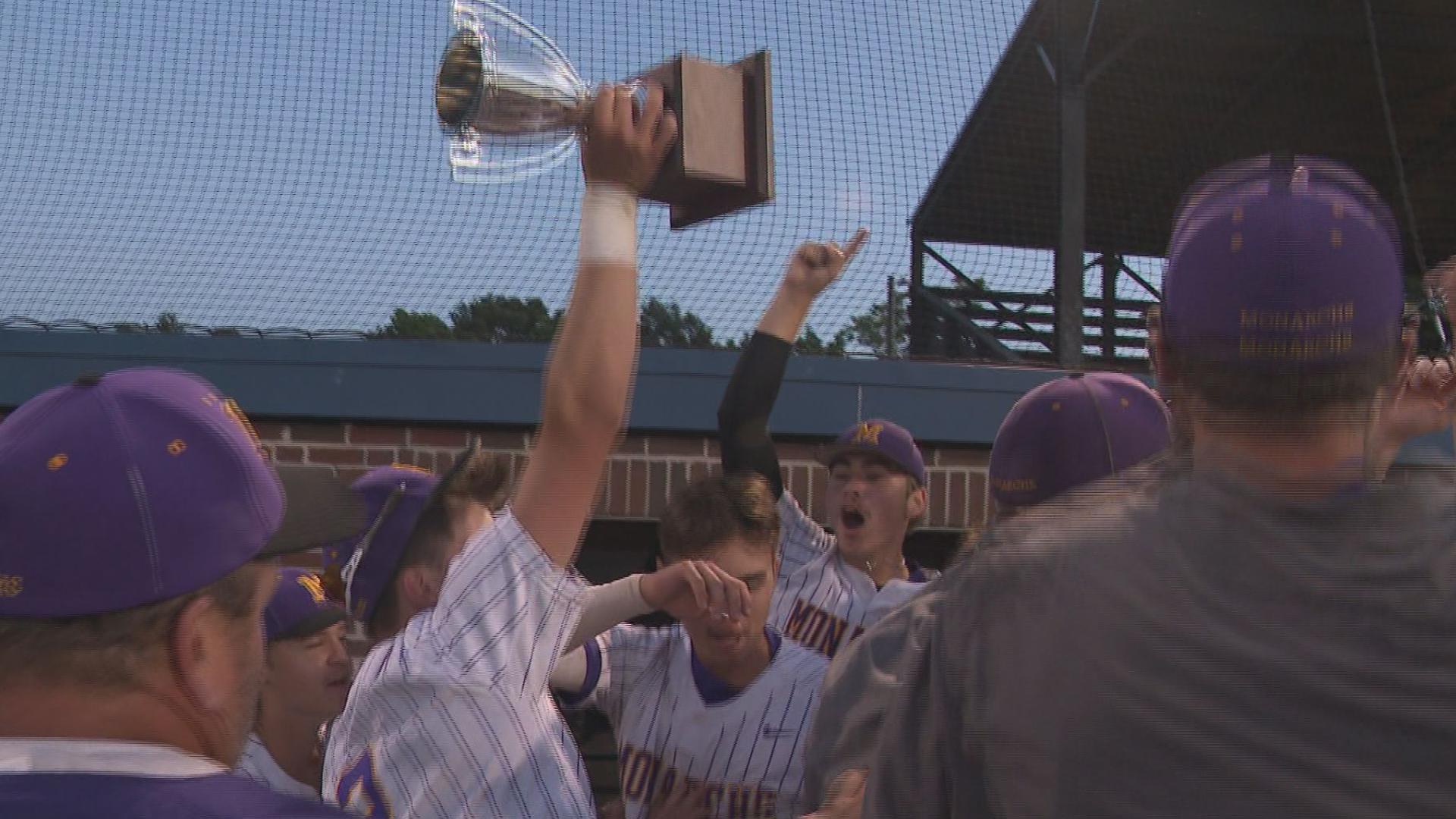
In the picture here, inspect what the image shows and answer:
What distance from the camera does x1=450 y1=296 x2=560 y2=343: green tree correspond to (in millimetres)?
4434

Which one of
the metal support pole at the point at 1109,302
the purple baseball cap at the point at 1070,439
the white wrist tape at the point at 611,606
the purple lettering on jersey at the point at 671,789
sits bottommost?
the purple lettering on jersey at the point at 671,789

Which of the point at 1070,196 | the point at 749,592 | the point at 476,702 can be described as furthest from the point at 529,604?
the point at 1070,196

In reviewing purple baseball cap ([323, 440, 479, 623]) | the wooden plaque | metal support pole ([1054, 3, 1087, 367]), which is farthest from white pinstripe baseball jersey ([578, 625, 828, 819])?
metal support pole ([1054, 3, 1087, 367])

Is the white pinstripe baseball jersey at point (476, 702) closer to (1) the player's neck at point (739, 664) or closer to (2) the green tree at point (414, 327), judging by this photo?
(1) the player's neck at point (739, 664)

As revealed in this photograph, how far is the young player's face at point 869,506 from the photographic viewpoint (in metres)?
3.49

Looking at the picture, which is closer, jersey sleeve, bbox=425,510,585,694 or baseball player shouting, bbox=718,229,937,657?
jersey sleeve, bbox=425,510,585,694

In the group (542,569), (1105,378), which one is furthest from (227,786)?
(1105,378)

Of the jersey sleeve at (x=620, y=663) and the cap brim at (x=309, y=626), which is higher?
the cap brim at (x=309, y=626)

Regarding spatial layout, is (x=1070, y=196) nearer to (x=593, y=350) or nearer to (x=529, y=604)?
(x=593, y=350)

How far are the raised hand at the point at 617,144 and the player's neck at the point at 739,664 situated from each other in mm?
1362

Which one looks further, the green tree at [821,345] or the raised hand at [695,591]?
the green tree at [821,345]

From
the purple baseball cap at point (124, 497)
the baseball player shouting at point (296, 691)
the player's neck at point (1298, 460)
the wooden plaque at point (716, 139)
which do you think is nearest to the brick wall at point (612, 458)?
the baseball player shouting at point (296, 691)

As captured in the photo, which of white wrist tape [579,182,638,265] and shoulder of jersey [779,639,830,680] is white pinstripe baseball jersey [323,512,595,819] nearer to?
white wrist tape [579,182,638,265]

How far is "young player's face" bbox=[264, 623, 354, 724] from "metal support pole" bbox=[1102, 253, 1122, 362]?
5.09 metres
